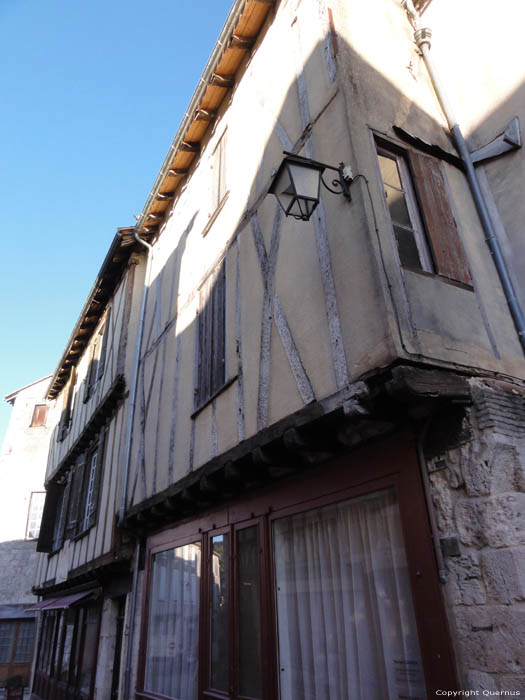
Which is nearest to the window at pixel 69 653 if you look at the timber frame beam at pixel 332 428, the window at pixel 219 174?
the timber frame beam at pixel 332 428

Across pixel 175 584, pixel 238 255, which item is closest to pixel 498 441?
pixel 238 255

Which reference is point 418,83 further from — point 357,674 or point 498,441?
point 357,674

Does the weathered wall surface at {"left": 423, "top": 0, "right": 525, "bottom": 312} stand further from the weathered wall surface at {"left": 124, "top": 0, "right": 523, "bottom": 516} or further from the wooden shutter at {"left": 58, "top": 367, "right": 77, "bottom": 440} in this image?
the wooden shutter at {"left": 58, "top": 367, "right": 77, "bottom": 440}

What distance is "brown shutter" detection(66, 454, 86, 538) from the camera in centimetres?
912

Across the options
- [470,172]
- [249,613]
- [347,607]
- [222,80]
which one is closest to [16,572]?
[249,613]

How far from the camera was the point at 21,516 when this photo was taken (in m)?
16.1

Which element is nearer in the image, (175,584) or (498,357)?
(498,357)

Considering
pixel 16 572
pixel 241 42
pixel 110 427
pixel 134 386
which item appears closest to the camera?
pixel 241 42

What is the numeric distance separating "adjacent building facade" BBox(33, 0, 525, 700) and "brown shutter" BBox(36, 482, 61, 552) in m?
4.36

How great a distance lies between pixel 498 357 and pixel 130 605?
5221mm

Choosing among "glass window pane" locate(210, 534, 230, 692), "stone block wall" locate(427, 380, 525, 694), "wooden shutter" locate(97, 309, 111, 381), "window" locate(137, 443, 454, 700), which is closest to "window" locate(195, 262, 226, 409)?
"window" locate(137, 443, 454, 700)

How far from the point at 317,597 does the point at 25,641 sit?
1497 cm

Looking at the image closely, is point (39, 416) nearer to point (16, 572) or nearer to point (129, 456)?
point (16, 572)

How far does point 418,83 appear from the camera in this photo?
4758mm
